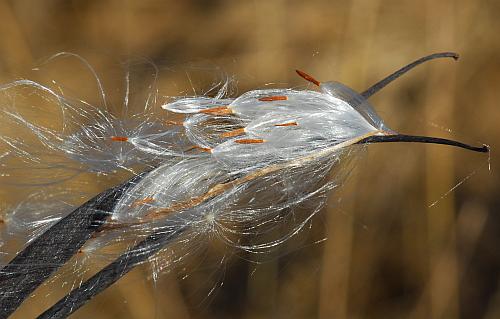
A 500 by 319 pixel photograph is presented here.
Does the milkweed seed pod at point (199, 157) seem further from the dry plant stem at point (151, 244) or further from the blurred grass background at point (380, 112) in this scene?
the blurred grass background at point (380, 112)

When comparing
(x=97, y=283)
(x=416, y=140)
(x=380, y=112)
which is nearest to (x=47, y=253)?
(x=97, y=283)

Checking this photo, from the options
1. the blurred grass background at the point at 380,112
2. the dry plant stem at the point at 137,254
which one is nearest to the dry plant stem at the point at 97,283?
the dry plant stem at the point at 137,254

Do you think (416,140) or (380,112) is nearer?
(416,140)

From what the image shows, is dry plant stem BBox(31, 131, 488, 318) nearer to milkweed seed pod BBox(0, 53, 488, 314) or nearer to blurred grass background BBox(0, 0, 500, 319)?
milkweed seed pod BBox(0, 53, 488, 314)

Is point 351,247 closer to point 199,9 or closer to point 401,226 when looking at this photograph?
point 401,226

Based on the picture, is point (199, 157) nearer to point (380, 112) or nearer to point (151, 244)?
point (151, 244)

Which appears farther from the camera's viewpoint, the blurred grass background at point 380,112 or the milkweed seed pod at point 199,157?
the blurred grass background at point 380,112

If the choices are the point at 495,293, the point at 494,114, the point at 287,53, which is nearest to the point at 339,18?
the point at 287,53
